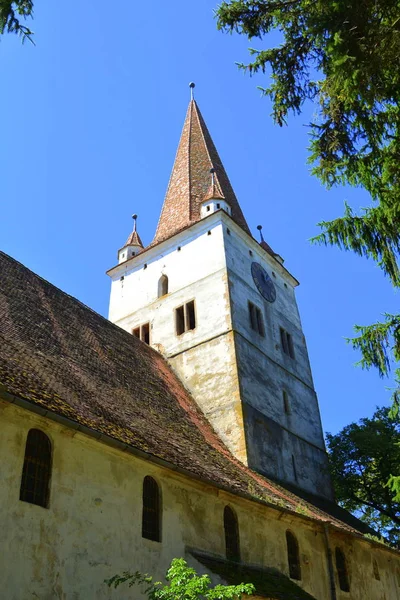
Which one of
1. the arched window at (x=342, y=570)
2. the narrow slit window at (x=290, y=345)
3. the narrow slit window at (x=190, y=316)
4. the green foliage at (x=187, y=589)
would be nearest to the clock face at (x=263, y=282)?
the narrow slit window at (x=290, y=345)

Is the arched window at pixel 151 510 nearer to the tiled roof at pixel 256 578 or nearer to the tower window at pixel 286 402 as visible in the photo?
the tiled roof at pixel 256 578

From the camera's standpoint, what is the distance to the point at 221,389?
1973 centimetres

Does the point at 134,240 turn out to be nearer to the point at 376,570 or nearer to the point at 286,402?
the point at 286,402

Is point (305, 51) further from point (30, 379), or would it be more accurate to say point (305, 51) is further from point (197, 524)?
point (197, 524)

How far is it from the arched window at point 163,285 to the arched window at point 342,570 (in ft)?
38.4

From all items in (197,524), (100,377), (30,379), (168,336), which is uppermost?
(168,336)

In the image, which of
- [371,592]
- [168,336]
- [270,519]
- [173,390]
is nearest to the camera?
[270,519]

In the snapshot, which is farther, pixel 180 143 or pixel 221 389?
pixel 180 143

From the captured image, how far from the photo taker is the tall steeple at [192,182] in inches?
1049

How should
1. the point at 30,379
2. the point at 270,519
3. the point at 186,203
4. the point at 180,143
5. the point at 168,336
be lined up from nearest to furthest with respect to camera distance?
the point at 30,379
the point at 270,519
the point at 168,336
the point at 186,203
the point at 180,143

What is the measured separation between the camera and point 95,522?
411 inches

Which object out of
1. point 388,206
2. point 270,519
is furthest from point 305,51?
point 270,519

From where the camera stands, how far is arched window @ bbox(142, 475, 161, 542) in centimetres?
1166

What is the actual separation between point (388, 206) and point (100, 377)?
828cm
